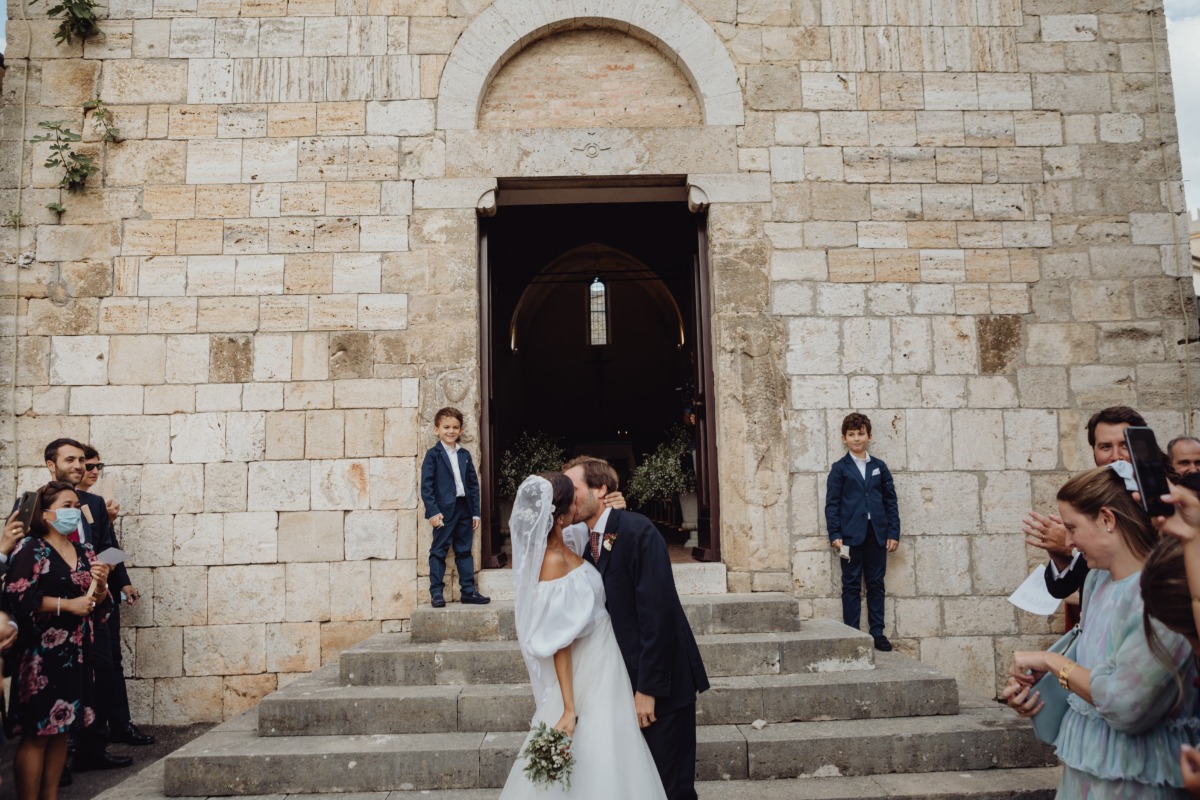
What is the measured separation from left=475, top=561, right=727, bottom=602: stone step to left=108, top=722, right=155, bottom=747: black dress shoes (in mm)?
2506

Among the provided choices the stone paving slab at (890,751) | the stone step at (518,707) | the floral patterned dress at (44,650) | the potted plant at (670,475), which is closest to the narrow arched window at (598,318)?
the potted plant at (670,475)

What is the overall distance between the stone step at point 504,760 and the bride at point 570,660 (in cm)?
124

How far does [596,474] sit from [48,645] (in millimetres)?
3021

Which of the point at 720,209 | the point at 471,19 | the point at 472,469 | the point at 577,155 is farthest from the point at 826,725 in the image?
the point at 471,19

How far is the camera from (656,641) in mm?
3105

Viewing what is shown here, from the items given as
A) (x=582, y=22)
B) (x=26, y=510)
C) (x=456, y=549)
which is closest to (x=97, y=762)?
(x=26, y=510)

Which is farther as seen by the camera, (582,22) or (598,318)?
(598,318)

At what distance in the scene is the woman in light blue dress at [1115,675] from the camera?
2.13m

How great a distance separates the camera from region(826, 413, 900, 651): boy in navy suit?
19.6 ft

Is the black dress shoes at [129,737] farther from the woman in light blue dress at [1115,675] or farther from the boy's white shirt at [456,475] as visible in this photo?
the woman in light blue dress at [1115,675]

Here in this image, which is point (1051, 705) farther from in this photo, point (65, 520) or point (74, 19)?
point (74, 19)

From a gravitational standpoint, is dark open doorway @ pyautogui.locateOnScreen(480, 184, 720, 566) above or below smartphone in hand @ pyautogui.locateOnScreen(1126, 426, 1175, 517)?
above

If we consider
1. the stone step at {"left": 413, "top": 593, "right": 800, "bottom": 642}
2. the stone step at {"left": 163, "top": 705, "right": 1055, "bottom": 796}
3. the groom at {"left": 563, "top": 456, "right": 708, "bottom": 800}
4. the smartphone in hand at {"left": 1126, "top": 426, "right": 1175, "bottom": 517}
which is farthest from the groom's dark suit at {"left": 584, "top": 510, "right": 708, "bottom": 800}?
the stone step at {"left": 413, "top": 593, "right": 800, "bottom": 642}

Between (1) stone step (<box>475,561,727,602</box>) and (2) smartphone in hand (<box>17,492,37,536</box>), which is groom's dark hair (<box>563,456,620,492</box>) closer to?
(2) smartphone in hand (<box>17,492,37,536</box>)
